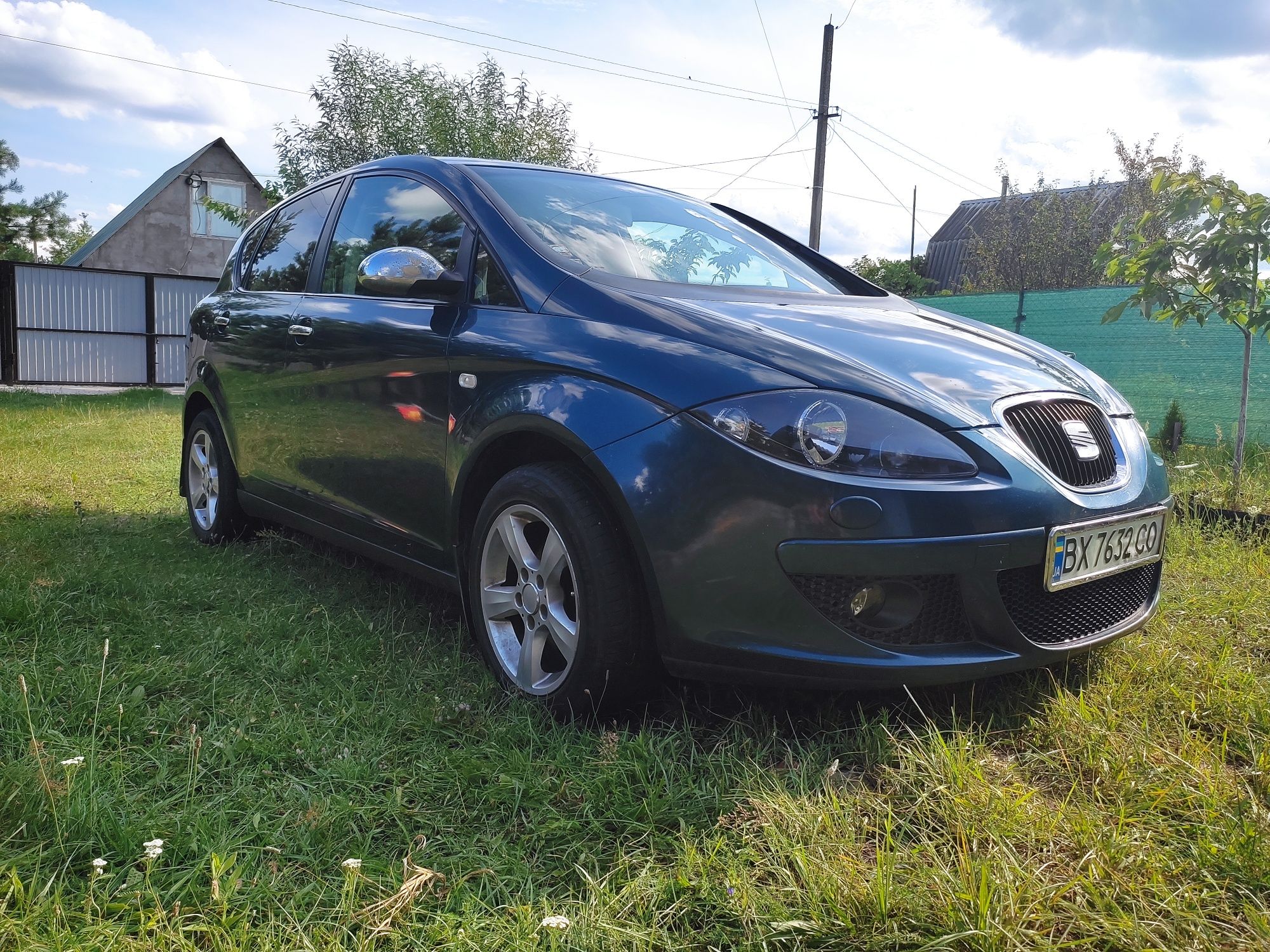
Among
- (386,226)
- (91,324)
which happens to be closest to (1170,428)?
(386,226)

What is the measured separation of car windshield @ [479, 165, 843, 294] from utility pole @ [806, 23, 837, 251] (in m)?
13.8

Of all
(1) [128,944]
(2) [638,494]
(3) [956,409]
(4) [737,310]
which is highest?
(4) [737,310]

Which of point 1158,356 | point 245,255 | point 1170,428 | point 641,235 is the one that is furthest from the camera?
point 1158,356

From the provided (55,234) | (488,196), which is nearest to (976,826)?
(488,196)

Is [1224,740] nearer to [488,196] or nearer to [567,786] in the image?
[567,786]

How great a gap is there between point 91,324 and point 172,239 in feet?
49.1

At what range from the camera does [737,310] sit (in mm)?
2545

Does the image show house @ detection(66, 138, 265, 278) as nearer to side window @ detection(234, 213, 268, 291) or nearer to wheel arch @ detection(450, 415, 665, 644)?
side window @ detection(234, 213, 268, 291)

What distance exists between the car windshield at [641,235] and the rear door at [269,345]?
1.07m

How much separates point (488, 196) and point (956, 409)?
1.60 m

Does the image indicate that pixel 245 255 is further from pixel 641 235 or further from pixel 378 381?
pixel 641 235

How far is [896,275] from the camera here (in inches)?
1180

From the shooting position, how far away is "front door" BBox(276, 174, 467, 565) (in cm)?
296

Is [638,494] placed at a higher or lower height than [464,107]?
lower
